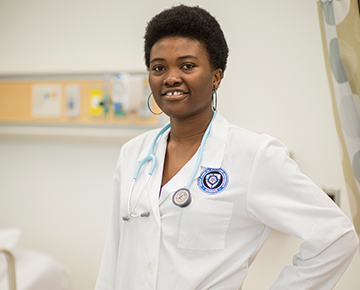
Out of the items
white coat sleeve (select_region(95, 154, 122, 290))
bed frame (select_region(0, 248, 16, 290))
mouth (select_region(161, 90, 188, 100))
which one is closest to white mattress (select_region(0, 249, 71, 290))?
white coat sleeve (select_region(95, 154, 122, 290))

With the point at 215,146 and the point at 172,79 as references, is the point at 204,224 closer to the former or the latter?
the point at 215,146

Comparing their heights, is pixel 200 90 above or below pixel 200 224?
above

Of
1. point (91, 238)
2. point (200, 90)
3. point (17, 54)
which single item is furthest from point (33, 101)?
point (200, 90)

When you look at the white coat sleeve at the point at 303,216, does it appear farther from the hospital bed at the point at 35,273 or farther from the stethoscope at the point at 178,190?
the hospital bed at the point at 35,273

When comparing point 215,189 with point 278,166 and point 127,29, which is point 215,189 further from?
point 127,29

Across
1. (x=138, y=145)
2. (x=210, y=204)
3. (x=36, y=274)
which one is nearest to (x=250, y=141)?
(x=210, y=204)

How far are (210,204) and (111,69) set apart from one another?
1.33 m

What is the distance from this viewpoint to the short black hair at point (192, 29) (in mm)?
966

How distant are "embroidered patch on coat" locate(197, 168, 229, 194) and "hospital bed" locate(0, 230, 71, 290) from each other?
1.24 meters

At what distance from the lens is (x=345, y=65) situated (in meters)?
0.94

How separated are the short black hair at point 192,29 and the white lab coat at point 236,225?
0.84 ft

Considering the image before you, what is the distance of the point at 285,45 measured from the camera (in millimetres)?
1769

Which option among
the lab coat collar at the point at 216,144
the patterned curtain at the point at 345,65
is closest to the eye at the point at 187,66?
the lab coat collar at the point at 216,144

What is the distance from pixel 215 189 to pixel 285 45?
1160mm
